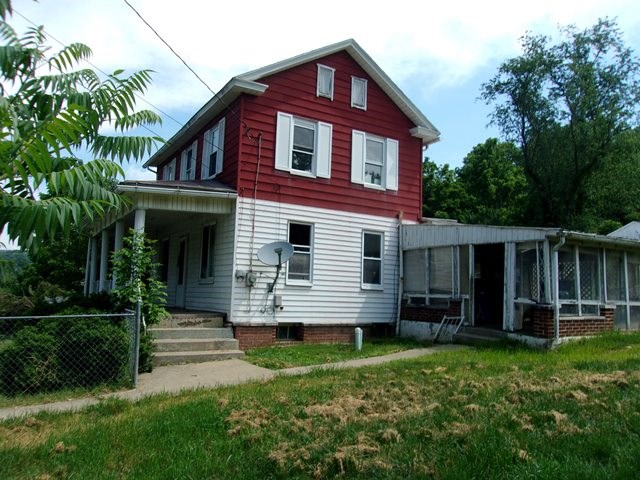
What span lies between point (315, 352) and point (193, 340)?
2743 mm

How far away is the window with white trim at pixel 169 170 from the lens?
20328 mm

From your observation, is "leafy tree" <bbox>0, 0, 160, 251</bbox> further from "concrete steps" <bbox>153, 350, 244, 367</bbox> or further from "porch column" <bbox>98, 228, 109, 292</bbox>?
"porch column" <bbox>98, 228, 109, 292</bbox>

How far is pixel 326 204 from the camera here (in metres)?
14.7

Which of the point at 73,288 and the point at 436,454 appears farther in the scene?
the point at 73,288

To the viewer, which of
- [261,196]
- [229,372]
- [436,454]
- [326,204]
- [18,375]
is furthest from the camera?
[326,204]

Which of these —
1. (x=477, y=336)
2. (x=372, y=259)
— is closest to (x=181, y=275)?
(x=372, y=259)

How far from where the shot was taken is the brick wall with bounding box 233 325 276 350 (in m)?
12.9

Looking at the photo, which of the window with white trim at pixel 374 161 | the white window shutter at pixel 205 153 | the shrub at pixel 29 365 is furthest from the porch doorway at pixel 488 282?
the shrub at pixel 29 365

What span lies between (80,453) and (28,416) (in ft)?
6.38

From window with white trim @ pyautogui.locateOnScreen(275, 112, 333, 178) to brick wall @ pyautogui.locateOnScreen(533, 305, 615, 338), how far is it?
257 inches


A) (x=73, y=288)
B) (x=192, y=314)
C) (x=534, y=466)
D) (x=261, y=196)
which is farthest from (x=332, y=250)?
(x=73, y=288)

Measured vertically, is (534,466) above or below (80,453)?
above

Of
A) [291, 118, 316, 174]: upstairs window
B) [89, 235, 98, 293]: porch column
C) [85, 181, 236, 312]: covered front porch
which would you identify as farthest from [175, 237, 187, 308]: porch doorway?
[291, 118, 316, 174]: upstairs window

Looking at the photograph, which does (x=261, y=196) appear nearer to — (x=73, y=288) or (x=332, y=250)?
(x=332, y=250)
